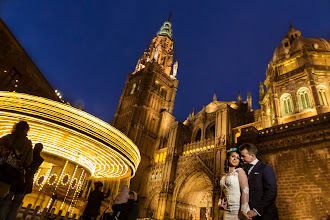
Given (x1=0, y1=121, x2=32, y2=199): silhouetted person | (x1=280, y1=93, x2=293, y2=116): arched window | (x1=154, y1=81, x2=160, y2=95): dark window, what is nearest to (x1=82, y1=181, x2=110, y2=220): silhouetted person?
(x1=0, y1=121, x2=32, y2=199): silhouetted person

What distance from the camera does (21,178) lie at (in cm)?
473

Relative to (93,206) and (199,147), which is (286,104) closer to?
(199,147)

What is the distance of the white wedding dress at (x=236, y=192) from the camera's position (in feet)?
11.3

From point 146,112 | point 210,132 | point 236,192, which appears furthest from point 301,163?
point 146,112

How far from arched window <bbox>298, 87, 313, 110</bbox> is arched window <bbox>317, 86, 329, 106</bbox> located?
850 millimetres

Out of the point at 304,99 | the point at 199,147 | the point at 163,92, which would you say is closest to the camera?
the point at 304,99

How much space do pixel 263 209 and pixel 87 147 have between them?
11.3 m

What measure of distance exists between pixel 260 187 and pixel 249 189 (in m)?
0.20

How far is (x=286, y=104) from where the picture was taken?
21.1 meters

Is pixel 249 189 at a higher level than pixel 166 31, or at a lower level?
lower

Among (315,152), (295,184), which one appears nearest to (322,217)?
(295,184)

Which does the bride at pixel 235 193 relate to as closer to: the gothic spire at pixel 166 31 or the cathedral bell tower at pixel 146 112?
the cathedral bell tower at pixel 146 112

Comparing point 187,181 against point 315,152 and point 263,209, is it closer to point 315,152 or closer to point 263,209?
point 315,152

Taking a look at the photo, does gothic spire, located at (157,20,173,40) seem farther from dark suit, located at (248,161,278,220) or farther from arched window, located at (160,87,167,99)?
dark suit, located at (248,161,278,220)
